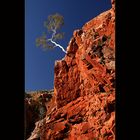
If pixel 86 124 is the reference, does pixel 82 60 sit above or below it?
above

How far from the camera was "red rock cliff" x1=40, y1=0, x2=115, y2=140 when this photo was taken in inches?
862

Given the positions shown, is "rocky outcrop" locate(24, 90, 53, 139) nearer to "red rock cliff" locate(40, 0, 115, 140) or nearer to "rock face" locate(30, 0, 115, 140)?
"red rock cliff" locate(40, 0, 115, 140)

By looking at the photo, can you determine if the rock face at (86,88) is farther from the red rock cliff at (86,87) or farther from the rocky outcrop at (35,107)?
the rocky outcrop at (35,107)

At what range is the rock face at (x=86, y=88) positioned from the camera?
71.8 ft

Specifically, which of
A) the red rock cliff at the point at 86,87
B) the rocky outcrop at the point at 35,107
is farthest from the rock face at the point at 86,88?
the rocky outcrop at the point at 35,107

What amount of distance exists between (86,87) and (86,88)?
3.0 inches

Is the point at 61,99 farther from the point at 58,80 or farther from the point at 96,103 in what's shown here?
the point at 96,103

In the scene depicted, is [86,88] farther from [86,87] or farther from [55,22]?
[55,22]

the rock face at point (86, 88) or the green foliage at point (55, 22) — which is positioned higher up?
the green foliage at point (55, 22)
